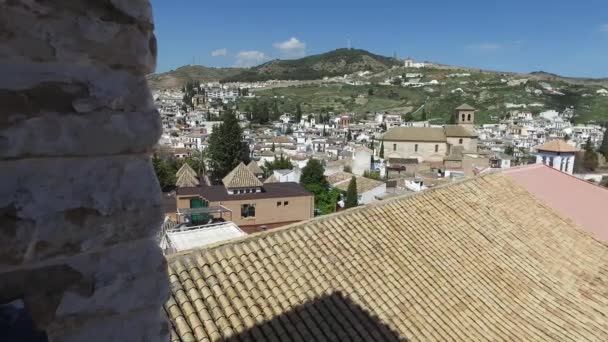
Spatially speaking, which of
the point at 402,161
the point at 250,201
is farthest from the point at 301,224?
the point at 402,161

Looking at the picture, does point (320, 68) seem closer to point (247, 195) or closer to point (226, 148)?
point (226, 148)

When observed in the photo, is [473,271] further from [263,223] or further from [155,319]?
[263,223]

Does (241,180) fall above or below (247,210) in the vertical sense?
above

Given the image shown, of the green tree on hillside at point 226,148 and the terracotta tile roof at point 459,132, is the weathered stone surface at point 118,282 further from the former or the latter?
the terracotta tile roof at point 459,132

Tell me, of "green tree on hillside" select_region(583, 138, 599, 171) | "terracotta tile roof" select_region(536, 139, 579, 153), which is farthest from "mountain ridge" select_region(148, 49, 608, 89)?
"terracotta tile roof" select_region(536, 139, 579, 153)

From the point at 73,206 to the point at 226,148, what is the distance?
1531 inches

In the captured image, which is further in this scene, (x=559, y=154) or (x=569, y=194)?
(x=559, y=154)

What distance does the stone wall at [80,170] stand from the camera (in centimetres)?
112

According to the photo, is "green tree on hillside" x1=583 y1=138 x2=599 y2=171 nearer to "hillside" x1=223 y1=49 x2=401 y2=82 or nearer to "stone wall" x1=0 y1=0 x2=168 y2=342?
"stone wall" x1=0 y1=0 x2=168 y2=342

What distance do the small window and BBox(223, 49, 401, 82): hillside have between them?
148m

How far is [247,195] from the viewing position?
23.4m

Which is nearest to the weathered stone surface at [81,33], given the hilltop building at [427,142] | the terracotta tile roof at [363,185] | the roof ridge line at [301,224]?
the roof ridge line at [301,224]

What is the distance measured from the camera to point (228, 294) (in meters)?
4.24

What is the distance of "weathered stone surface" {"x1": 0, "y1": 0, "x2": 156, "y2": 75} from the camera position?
112cm
